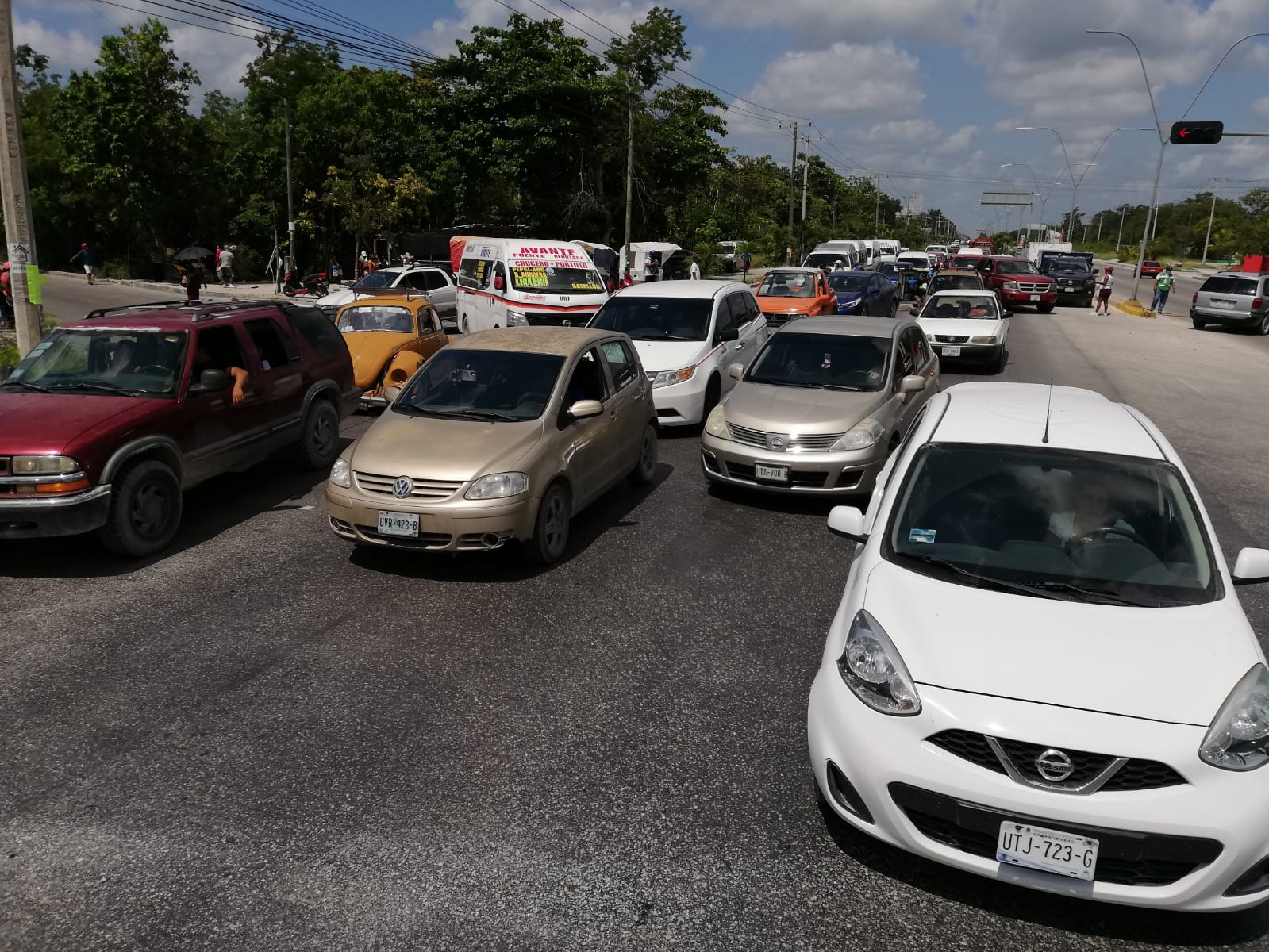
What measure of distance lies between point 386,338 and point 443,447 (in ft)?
23.5

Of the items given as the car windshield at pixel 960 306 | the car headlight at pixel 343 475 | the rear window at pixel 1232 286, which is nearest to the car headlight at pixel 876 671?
the car headlight at pixel 343 475

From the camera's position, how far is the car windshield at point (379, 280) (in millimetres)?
22500

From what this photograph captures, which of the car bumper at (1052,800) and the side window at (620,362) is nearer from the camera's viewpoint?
the car bumper at (1052,800)

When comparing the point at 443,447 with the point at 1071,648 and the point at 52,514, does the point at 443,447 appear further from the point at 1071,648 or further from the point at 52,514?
the point at 1071,648

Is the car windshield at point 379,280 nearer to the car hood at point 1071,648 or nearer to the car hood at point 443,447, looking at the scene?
the car hood at point 443,447

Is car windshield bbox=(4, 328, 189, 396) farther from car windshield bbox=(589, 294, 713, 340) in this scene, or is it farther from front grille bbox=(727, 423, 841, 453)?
car windshield bbox=(589, 294, 713, 340)

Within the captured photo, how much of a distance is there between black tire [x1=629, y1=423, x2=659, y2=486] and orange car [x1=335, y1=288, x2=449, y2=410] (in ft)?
14.3

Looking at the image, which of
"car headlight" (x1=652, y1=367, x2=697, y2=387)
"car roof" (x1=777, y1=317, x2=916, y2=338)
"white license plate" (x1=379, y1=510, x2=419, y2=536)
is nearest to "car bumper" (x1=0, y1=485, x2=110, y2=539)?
"white license plate" (x1=379, y1=510, x2=419, y2=536)

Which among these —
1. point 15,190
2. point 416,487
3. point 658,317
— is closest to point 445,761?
point 416,487

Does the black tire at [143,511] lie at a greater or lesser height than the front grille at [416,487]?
lesser

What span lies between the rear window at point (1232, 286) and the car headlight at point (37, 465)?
31209 mm

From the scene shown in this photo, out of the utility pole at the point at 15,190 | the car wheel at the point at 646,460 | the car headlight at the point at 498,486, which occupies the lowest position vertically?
the car wheel at the point at 646,460

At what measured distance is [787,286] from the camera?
850 inches

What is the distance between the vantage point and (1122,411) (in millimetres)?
4977
